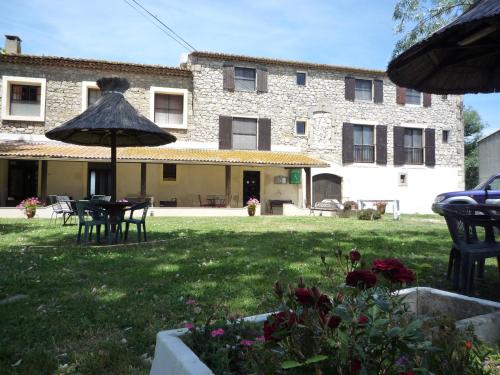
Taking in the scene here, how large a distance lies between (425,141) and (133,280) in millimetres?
21644

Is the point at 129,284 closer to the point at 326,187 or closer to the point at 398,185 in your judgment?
the point at 326,187

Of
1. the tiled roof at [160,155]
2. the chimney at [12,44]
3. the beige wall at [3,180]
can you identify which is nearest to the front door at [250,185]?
the tiled roof at [160,155]

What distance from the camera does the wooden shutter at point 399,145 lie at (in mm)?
22047

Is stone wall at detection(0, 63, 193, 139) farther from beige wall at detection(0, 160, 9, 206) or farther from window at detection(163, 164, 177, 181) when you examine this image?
window at detection(163, 164, 177, 181)

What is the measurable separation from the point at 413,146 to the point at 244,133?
33.1ft

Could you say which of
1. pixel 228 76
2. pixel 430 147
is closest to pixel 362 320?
pixel 228 76

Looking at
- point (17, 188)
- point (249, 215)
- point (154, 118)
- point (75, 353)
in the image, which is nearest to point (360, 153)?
point (249, 215)

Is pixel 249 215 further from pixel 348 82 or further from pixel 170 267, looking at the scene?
pixel 170 267

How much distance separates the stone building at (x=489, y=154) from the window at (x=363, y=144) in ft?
32.7

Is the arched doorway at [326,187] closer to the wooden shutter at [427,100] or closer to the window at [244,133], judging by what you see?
the window at [244,133]

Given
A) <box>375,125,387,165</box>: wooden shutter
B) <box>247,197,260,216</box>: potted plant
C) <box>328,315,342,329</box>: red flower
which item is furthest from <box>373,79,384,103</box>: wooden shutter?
<box>328,315,342,329</box>: red flower

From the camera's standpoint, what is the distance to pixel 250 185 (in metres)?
20.4

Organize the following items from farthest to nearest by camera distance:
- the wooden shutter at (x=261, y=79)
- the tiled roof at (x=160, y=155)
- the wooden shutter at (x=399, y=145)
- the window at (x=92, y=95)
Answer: the wooden shutter at (x=399, y=145) → the wooden shutter at (x=261, y=79) → the window at (x=92, y=95) → the tiled roof at (x=160, y=155)

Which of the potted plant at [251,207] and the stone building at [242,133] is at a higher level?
the stone building at [242,133]
